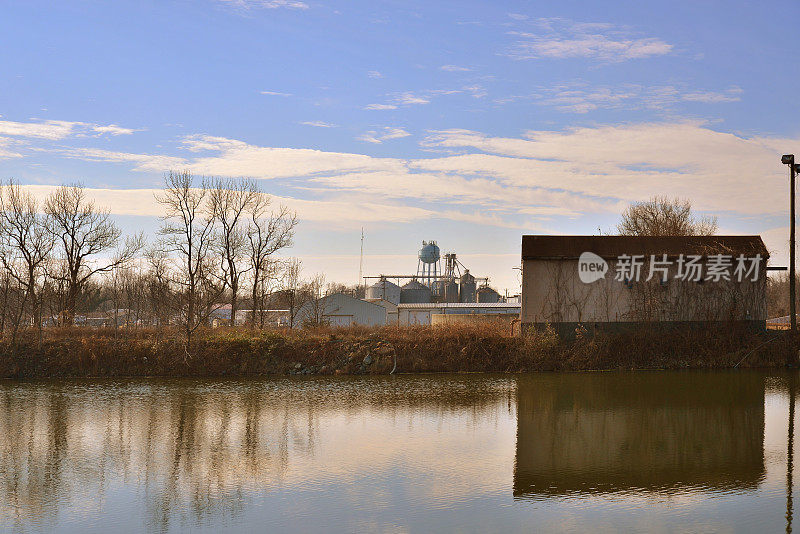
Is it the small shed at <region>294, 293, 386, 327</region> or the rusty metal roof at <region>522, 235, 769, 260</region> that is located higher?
the rusty metal roof at <region>522, 235, 769, 260</region>

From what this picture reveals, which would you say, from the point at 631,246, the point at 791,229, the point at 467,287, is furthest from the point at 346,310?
the point at 467,287

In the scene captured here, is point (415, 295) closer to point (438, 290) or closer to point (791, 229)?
point (438, 290)

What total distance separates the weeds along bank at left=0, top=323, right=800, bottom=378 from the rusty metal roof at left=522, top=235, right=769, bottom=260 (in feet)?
9.58

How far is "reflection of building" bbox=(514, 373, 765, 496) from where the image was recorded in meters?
10.3

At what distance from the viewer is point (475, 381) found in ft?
75.3

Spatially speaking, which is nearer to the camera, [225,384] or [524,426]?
[524,426]

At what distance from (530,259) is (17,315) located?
19.4 metres

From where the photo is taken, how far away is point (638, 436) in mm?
13227

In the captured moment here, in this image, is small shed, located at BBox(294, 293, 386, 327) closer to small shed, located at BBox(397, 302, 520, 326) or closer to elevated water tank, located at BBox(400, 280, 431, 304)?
small shed, located at BBox(397, 302, 520, 326)

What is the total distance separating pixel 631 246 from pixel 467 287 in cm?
5009

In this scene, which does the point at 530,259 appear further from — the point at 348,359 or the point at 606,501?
the point at 606,501

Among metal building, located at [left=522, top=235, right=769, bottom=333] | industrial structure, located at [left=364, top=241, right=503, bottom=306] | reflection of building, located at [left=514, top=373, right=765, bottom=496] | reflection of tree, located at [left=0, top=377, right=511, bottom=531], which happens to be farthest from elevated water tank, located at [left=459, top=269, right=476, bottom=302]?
reflection of building, located at [left=514, top=373, right=765, bottom=496]

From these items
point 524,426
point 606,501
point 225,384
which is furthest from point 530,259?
point 606,501

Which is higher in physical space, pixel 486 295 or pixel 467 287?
pixel 467 287
